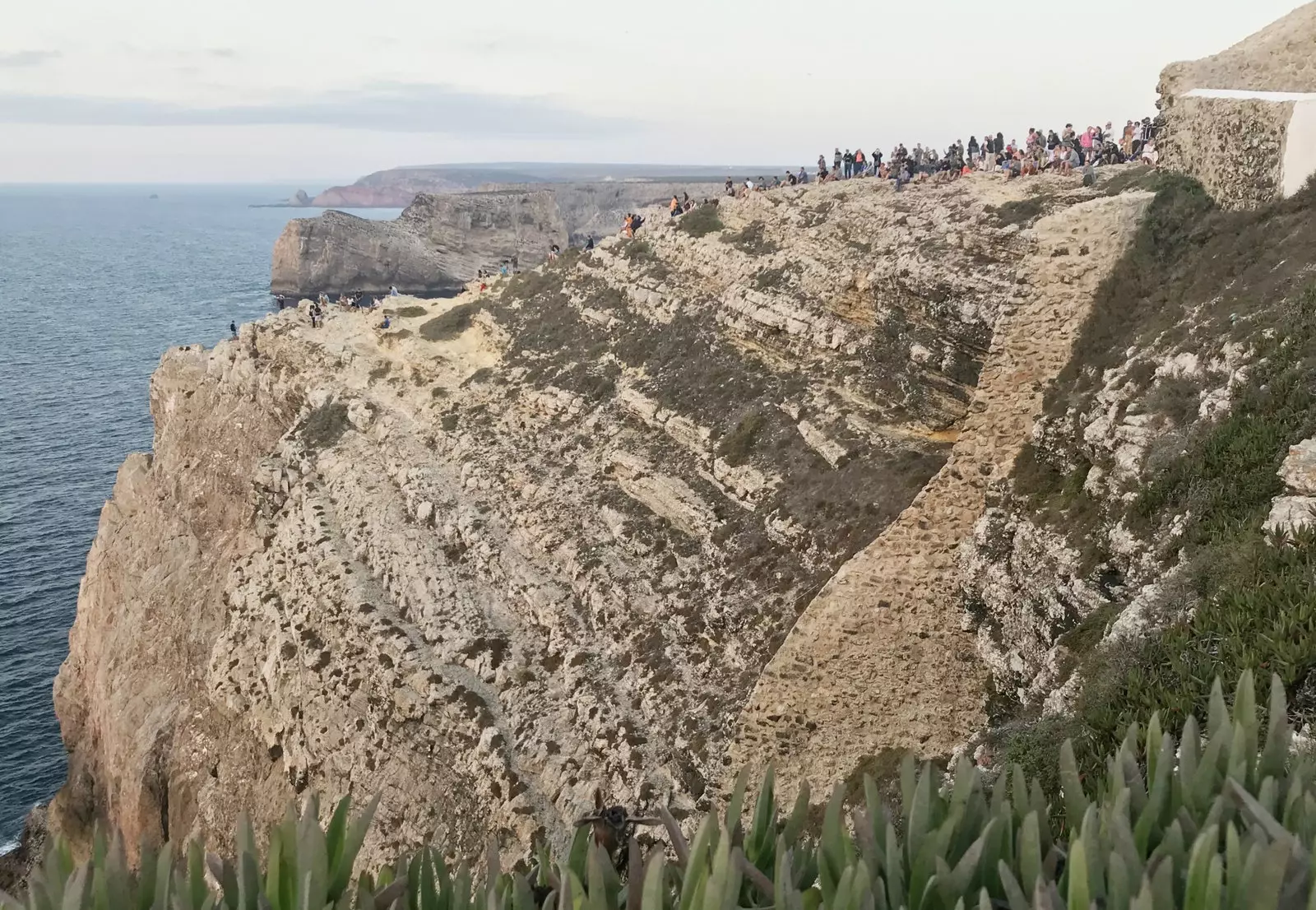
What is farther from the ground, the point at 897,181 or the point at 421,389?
the point at 897,181

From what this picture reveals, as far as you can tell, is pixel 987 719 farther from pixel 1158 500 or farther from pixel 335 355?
pixel 335 355

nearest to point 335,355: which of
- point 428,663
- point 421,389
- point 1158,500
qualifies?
point 421,389

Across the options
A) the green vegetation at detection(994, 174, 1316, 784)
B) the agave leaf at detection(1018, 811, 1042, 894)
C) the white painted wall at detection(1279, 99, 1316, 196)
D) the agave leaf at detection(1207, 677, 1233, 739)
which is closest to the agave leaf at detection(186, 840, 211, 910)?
the agave leaf at detection(1018, 811, 1042, 894)

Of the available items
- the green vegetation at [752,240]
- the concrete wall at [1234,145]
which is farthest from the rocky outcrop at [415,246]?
the concrete wall at [1234,145]

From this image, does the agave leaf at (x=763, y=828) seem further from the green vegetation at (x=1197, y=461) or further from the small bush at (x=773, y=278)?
the small bush at (x=773, y=278)

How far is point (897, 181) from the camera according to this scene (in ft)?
117

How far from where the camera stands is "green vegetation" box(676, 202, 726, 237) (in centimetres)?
3962

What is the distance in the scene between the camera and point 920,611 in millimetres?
17172

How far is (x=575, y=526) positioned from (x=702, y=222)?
18202 mm

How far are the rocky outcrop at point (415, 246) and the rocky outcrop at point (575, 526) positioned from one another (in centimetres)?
9870

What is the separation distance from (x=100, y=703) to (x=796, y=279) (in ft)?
108

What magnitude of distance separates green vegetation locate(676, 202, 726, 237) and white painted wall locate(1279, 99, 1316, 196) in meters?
23.3

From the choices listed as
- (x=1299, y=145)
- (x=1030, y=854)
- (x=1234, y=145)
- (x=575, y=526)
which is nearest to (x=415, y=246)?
(x=575, y=526)

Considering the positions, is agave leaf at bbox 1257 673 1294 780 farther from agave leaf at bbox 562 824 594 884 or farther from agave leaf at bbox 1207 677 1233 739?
agave leaf at bbox 562 824 594 884
